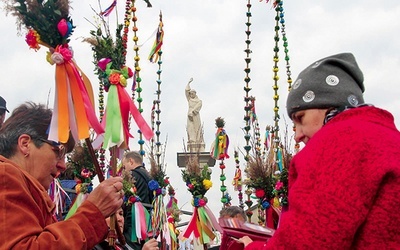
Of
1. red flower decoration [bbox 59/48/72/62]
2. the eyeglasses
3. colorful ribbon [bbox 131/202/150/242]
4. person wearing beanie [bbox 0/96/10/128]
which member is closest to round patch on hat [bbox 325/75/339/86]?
the eyeglasses

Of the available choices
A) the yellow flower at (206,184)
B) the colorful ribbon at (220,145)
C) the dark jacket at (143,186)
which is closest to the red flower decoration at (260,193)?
the yellow flower at (206,184)

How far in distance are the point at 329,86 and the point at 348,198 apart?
0.53 metres

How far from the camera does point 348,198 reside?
176 cm

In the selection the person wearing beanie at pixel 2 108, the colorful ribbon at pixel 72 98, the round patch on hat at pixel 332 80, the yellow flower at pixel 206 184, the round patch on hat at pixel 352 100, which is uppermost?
the person wearing beanie at pixel 2 108

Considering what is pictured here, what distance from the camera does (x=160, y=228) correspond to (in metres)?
5.83

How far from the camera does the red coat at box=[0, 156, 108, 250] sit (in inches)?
88.7

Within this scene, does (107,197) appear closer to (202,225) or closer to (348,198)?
(348,198)

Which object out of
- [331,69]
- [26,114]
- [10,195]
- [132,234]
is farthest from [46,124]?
[132,234]

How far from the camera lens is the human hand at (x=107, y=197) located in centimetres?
260

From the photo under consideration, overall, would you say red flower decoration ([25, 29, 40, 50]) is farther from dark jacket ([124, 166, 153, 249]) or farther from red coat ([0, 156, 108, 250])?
dark jacket ([124, 166, 153, 249])

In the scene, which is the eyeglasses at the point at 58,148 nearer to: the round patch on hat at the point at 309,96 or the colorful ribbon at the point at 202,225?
the round patch on hat at the point at 309,96

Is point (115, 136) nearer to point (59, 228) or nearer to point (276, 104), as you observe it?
point (59, 228)

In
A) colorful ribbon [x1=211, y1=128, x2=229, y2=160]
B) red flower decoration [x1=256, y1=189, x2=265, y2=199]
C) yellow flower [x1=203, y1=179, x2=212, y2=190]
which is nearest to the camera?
red flower decoration [x1=256, y1=189, x2=265, y2=199]

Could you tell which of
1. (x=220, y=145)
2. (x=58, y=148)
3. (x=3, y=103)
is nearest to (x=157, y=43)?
(x=220, y=145)
